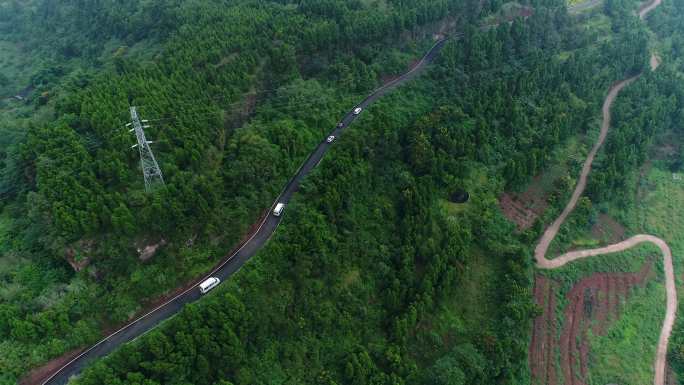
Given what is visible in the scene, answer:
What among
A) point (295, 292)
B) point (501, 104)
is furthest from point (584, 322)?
point (295, 292)

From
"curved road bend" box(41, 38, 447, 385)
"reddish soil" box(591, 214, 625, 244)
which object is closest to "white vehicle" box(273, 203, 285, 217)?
"curved road bend" box(41, 38, 447, 385)

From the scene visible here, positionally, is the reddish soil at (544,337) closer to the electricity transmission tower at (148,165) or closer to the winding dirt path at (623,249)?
the winding dirt path at (623,249)

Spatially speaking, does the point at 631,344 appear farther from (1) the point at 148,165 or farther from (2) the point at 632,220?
(1) the point at 148,165

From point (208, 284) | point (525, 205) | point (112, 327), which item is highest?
point (208, 284)

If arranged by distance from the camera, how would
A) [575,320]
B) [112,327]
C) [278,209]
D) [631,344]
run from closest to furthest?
[112,327] < [278,209] < [631,344] < [575,320]

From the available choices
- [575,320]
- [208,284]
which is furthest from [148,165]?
[575,320]

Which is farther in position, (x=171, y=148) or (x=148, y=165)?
(x=171, y=148)

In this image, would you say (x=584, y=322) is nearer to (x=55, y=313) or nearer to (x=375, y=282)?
(x=375, y=282)
